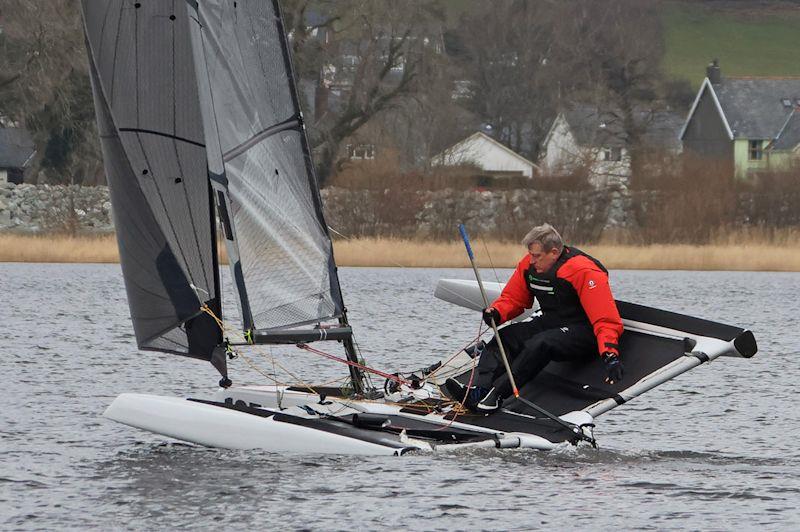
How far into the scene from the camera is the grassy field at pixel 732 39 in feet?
272

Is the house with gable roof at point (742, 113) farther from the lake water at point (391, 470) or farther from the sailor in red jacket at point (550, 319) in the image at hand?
the sailor in red jacket at point (550, 319)

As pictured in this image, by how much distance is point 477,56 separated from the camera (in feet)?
212

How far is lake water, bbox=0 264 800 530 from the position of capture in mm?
8688

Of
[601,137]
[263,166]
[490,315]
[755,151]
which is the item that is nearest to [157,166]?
[263,166]

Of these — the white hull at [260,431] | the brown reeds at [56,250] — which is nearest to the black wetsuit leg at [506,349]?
the white hull at [260,431]

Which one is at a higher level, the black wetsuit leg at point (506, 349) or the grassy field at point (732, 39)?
the grassy field at point (732, 39)

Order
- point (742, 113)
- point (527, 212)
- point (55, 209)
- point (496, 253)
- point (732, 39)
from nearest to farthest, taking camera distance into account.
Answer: point (496, 253) < point (527, 212) < point (55, 209) < point (742, 113) < point (732, 39)

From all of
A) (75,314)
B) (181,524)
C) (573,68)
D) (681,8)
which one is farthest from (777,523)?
(681,8)

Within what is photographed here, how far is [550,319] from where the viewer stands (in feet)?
34.8

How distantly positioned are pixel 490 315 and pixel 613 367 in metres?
0.88

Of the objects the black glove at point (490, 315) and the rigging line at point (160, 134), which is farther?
the rigging line at point (160, 134)

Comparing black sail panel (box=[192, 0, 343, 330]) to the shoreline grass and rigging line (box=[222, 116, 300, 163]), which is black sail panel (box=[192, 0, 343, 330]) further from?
the shoreline grass

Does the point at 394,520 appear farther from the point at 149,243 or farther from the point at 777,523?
the point at 149,243

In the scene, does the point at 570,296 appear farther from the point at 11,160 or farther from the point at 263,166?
the point at 11,160
